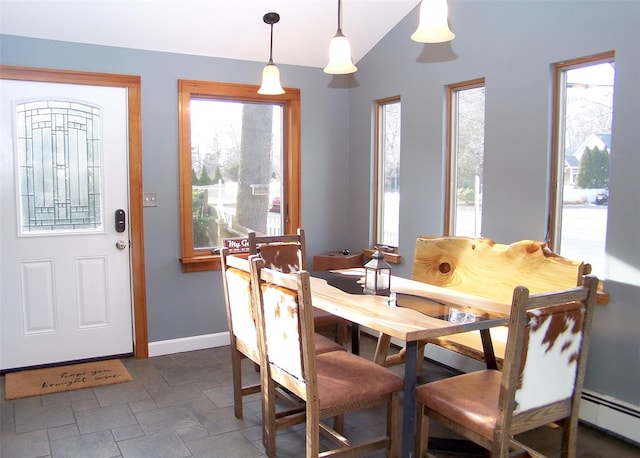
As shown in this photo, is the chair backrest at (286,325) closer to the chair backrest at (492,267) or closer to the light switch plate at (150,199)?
the chair backrest at (492,267)

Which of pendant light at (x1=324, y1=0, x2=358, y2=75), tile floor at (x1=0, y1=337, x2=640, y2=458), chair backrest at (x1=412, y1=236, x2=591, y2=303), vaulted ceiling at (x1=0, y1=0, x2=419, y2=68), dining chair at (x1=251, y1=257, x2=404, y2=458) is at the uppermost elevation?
vaulted ceiling at (x1=0, y1=0, x2=419, y2=68)

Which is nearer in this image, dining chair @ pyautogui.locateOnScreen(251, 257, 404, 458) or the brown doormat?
dining chair @ pyautogui.locateOnScreen(251, 257, 404, 458)

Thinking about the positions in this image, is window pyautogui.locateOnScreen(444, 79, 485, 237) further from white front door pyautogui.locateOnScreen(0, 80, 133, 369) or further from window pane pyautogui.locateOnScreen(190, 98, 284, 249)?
white front door pyautogui.locateOnScreen(0, 80, 133, 369)

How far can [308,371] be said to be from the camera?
2.11 m

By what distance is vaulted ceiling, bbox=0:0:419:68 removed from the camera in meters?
3.46

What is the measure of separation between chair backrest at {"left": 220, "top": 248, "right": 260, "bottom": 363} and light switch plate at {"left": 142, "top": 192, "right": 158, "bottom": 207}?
1336 millimetres

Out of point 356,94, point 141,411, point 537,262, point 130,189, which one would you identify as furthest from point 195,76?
point 537,262

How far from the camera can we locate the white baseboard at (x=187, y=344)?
4.10 metres

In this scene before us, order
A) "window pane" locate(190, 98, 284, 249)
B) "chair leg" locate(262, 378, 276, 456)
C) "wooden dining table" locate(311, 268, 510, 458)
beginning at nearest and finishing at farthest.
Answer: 1. "wooden dining table" locate(311, 268, 510, 458)
2. "chair leg" locate(262, 378, 276, 456)
3. "window pane" locate(190, 98, 284, 249)

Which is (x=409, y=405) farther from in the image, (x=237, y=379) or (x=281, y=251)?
(x=281, y=251)

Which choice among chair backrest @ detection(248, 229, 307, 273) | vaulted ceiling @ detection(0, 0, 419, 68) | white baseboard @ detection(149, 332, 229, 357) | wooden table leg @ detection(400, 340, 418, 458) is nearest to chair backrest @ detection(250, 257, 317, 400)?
wooden table leg @ detection(400, 340, 418, 458)

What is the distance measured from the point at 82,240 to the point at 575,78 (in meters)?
3.36

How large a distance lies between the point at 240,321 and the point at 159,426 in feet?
2.46

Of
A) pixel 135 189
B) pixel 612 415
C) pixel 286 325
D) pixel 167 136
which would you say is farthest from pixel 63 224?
pixel 612 415
